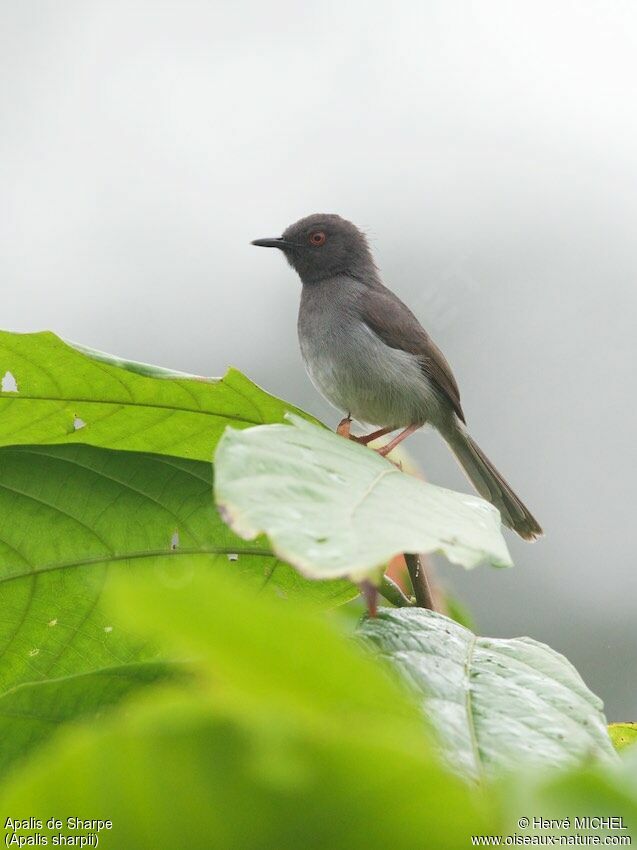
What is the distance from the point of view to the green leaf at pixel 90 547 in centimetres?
185

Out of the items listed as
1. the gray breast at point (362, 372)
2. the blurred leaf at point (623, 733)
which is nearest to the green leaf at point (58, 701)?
the blurred leaf at point (623, 733)

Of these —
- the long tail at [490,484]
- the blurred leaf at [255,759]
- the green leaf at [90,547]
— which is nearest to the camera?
the blurred leaf at [255,759]

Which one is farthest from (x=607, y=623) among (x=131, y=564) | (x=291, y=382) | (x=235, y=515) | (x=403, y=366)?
(x=235, y=515)

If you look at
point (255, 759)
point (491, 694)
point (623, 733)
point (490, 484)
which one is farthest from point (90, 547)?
point (490, 484)

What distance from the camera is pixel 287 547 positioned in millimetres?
948

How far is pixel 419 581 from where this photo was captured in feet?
5.77

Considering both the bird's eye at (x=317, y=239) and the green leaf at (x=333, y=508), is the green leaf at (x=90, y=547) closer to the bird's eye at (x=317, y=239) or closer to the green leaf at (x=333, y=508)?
the green leaf at (x=333, y=508)

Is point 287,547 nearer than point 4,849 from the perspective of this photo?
No

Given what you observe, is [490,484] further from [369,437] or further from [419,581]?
[419,581]

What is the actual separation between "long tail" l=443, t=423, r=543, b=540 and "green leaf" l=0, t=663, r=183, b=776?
336 centimetres

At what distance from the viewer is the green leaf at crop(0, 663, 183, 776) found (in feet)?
4.46

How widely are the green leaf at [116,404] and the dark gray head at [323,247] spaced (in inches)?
129

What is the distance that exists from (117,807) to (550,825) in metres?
0.19

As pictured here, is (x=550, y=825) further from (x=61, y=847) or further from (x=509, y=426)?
(x=509, y=426)
